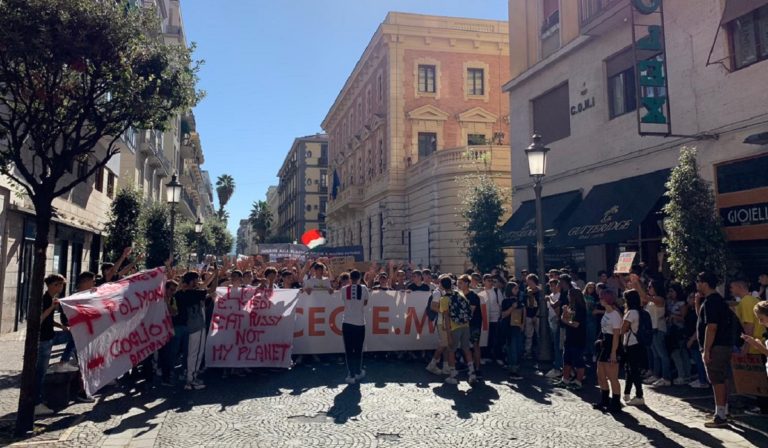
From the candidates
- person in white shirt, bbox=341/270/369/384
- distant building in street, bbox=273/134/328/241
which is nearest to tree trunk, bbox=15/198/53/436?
person in white shirt, bbox=341/270/369/384

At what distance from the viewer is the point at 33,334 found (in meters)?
6.48

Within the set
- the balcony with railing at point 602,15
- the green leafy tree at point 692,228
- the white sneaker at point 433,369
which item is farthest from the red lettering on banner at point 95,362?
the balcony with railing at point 602,15

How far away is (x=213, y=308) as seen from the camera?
10.2 metres

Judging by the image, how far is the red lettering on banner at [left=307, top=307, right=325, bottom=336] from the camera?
1112cm

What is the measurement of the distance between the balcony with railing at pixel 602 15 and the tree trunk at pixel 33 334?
1409cm

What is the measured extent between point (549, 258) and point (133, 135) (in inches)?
828

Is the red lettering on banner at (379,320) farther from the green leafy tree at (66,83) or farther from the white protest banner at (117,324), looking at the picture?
the green leafy tree at (66,83)

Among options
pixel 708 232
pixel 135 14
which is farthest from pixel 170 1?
pixel 708 232

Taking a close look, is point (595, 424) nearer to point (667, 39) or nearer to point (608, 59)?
point (667, 39)

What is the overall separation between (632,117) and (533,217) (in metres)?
5.21

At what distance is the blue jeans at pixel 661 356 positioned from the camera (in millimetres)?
9273

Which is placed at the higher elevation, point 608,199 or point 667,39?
point 667,39

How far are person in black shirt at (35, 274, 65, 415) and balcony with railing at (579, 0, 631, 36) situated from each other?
47.0 ft

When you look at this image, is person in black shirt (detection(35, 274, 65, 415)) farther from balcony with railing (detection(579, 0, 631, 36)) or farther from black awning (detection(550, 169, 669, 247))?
balcony with railing (detection(579, 0, 631, 36))
